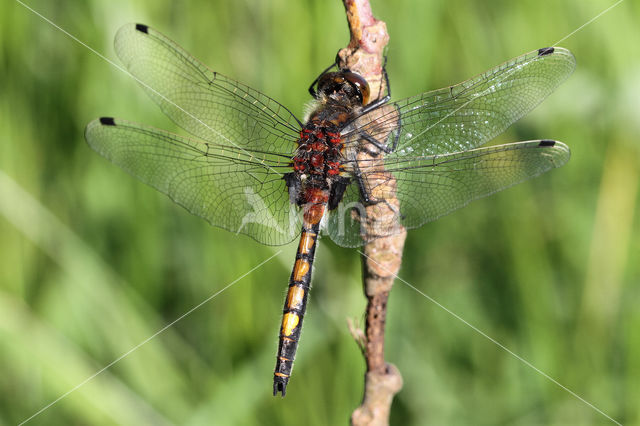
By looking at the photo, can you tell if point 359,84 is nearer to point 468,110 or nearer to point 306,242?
point 468,110

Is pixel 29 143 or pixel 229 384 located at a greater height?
pixel 29 143

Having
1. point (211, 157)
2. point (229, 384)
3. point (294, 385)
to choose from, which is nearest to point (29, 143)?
point (211, 157)

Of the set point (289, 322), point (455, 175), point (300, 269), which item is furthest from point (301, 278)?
point (455, 175)

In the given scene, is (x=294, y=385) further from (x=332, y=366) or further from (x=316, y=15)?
(x=316, y=15)

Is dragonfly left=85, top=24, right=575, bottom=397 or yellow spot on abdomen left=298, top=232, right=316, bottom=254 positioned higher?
dragonfly left=85, top=24, right=575, bottom=397

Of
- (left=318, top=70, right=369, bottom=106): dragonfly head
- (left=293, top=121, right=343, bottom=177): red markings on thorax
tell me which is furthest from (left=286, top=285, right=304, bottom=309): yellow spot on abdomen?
Result: (left=318, top=70, right=369, bottom=106): dragonfly head

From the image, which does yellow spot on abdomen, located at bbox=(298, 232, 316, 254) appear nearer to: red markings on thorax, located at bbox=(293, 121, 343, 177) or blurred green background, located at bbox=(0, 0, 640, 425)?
red markings on thorax, located at bbox=(293, 121, 343, 177)
